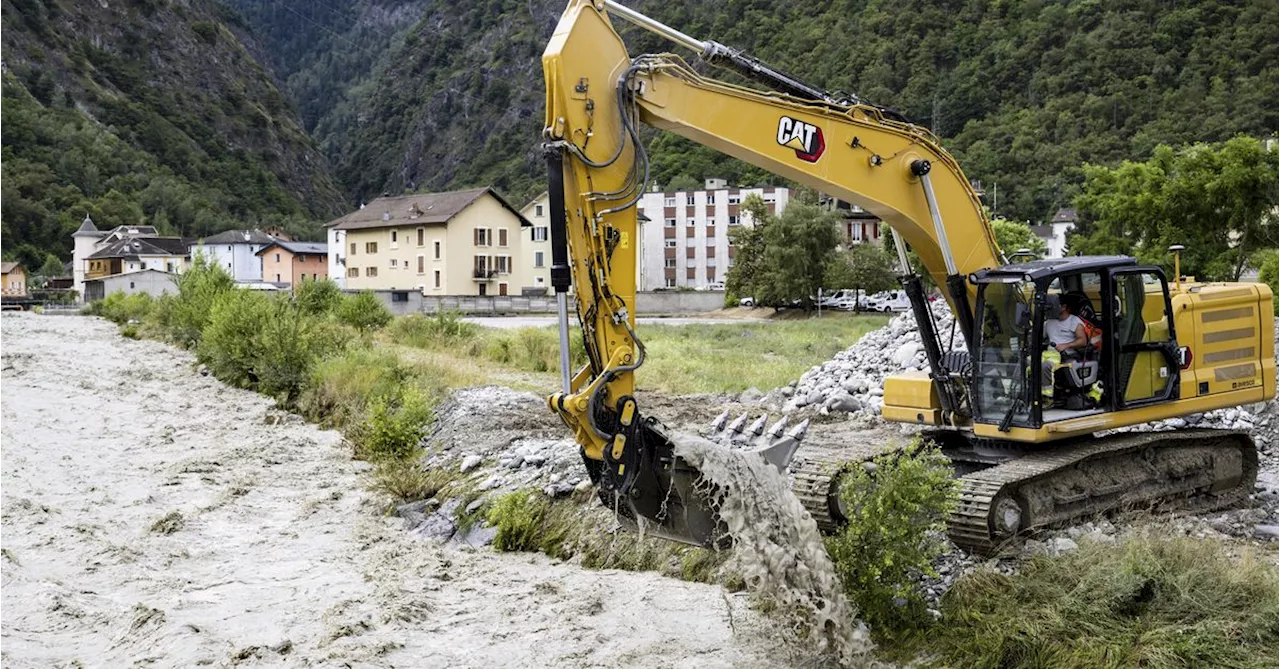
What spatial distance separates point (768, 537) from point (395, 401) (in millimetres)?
10467

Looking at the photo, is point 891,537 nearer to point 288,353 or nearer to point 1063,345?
point 1063,345

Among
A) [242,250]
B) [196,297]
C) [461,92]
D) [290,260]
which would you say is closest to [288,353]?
[196,297]

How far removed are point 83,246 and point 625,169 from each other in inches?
4087

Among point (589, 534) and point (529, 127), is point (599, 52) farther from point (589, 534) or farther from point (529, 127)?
point (529, 127)

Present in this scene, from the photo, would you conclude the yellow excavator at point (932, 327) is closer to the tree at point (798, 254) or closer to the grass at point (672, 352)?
the grass at point (672, 352)

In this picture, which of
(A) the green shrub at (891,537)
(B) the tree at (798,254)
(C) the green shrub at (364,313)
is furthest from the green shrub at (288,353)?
(B) the tree at (798,254)

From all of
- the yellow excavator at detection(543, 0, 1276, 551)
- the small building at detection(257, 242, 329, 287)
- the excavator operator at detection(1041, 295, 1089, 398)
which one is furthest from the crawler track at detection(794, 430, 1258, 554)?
the small building at detection(257, 242, 329, 287)

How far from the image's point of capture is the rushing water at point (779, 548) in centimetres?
762

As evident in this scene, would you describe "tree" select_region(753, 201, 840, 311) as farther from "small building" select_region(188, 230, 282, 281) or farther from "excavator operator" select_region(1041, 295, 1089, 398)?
"small building" select_region(188, 230, 282, 281)

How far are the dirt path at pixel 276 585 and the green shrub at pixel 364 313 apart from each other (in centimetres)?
1446

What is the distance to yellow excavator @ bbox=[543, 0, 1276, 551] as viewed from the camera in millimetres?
7805

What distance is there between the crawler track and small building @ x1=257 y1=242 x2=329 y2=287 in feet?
291

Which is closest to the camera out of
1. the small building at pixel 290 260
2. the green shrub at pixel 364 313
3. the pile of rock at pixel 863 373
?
the pile of rock at pixel 863 373

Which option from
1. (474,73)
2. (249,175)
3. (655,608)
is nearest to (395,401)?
(655,608)
